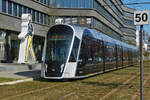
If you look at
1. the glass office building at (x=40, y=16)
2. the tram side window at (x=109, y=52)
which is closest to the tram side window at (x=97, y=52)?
the tram side window at (x=109, y=52)

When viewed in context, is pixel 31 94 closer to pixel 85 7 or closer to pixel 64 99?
pixel 64 99

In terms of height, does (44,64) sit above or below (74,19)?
below

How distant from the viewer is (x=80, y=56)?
1414cm

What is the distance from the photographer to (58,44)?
1368 centimetres

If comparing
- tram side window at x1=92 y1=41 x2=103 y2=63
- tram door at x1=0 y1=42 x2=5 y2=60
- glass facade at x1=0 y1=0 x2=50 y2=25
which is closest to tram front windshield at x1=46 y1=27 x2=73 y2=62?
tram side window at x1=92 y1=41 x2=103 y2=63

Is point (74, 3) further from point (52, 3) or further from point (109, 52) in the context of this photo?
point (109, 52)

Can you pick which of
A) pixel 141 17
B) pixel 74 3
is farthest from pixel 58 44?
pixel 74 3

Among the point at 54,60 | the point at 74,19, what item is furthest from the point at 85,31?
the point at 74,19

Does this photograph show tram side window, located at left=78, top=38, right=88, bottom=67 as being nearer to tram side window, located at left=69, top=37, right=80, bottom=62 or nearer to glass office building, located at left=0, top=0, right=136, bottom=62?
tram side window, located at left=69, top=37, right=80, bottom=62

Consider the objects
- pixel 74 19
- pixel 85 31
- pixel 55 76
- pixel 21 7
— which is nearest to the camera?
pixel 55 76

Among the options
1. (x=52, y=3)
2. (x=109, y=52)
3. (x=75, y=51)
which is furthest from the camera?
(x=52, y=3)

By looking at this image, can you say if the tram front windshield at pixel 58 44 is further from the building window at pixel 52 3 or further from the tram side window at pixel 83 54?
the building window at pixel 52 3

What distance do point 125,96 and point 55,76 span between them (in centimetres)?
487

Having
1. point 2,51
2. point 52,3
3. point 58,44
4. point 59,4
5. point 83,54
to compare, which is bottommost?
point 83,54
